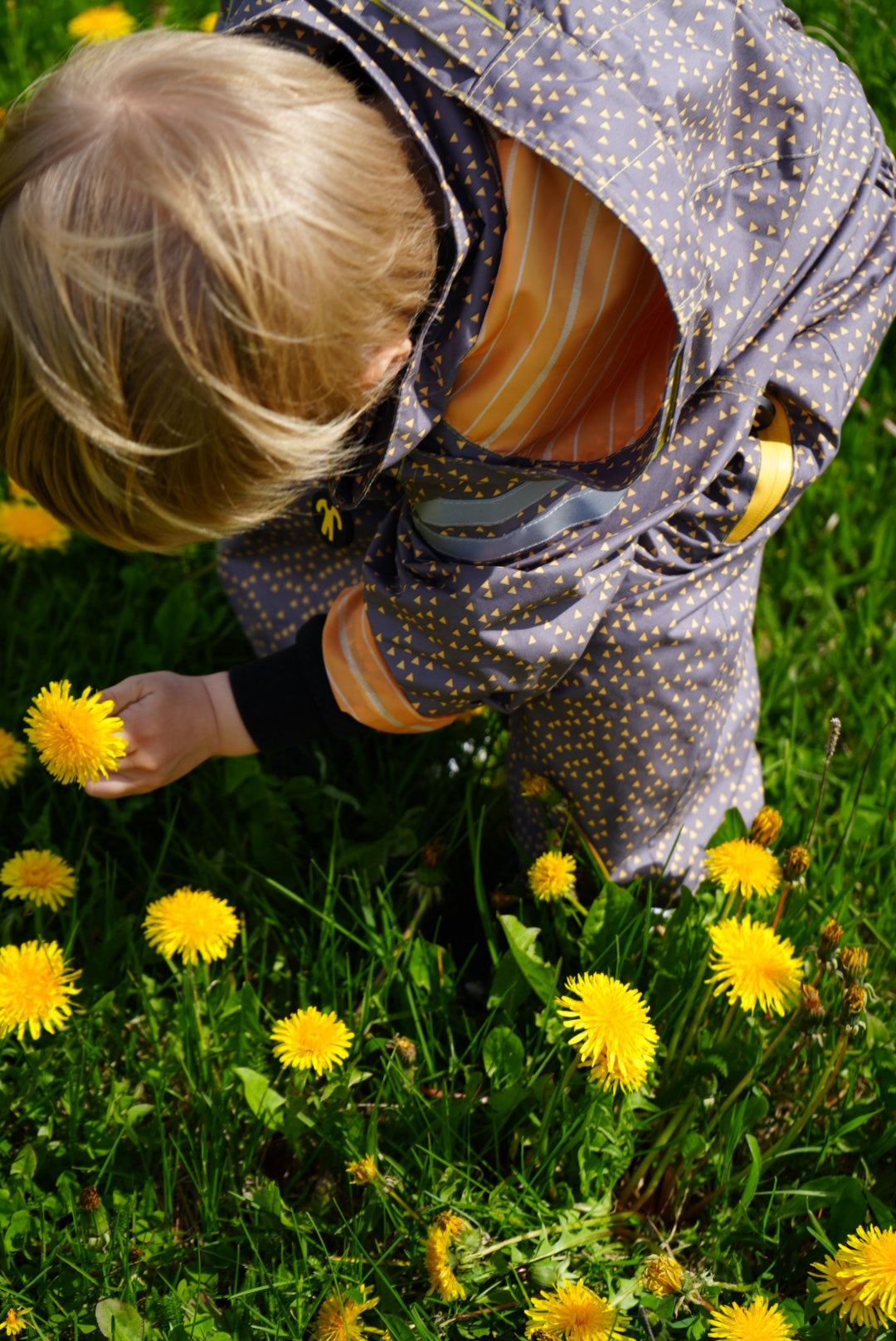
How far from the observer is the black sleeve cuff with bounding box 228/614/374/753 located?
1.34 meters

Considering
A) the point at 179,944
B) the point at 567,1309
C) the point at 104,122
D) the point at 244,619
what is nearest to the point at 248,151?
the point at 104,122

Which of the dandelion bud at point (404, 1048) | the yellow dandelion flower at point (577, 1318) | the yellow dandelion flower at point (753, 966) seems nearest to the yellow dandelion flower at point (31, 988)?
the dandelion bud at point (404, 1048)

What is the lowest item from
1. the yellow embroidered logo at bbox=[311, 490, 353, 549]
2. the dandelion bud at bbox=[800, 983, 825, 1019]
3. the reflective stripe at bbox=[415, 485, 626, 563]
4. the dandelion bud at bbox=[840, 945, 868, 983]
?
the dandelion bud at bbox=[800, 983, 825, 1019]

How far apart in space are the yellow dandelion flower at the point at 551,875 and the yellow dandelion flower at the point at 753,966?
0.18m

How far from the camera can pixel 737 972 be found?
110cm

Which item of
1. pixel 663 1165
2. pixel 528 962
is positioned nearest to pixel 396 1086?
pixel 528 962

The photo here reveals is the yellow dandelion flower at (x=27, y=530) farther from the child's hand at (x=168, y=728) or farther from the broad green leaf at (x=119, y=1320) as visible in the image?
the broad green leaf at (x=119, y=1320)

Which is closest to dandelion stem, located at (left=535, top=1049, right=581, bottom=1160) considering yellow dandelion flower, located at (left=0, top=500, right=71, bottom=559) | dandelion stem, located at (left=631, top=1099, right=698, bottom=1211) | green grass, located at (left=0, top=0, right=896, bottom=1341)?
green grass, located at (left=0, top=0, right=896, bottom=1341)

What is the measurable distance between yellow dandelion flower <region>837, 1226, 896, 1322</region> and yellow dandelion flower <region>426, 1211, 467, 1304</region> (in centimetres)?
34

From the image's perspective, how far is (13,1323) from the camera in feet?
3.29

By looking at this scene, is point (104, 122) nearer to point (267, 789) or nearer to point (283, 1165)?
point (267, 789)

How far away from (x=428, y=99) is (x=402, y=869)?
32.6 inches

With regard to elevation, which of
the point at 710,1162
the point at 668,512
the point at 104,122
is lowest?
the point at 710,1162

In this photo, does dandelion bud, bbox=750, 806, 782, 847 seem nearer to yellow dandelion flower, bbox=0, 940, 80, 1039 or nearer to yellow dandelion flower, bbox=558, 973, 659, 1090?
yellow dandelion flower, bbox=558, 973, 659, 1090
